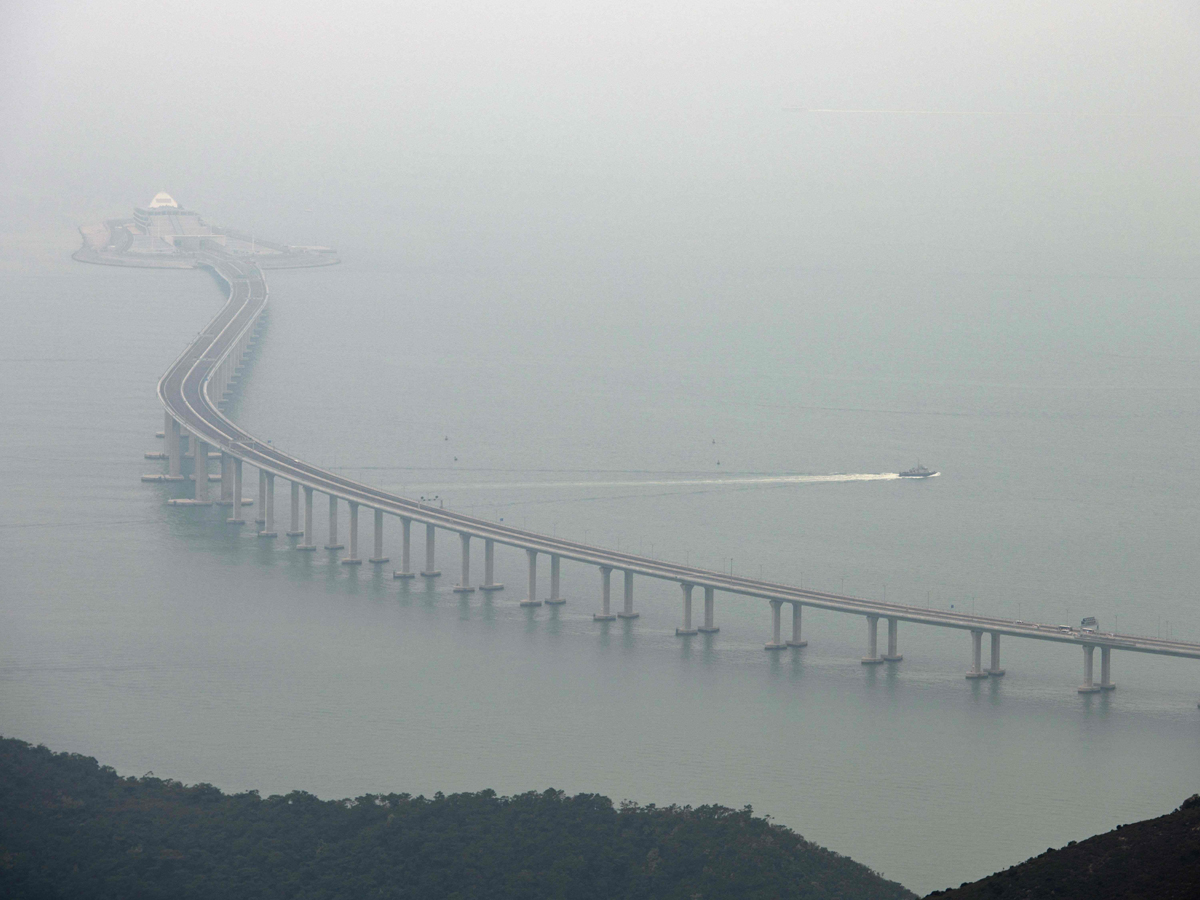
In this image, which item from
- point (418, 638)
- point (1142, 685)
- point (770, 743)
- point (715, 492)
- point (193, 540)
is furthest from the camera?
point (715, 492)

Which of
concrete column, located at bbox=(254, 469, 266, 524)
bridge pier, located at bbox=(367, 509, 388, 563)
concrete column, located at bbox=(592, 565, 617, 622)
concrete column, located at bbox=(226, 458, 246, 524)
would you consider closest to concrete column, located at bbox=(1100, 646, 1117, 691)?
concrete column, located at bbox=(592, 565, 617, 622)

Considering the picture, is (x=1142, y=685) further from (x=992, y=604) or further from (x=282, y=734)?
(x=282, y=734)

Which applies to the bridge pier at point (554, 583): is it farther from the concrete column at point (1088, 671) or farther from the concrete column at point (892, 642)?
the concrete column at point (1088, 671)

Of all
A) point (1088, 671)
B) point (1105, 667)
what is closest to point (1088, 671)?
point (1088, 671)

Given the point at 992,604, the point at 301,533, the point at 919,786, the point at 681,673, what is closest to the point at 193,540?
the point at 301,533

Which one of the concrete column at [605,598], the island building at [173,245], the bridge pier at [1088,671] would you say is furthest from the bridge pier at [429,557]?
the island building at [173,245]

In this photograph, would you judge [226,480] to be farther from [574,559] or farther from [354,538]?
[574,559]
